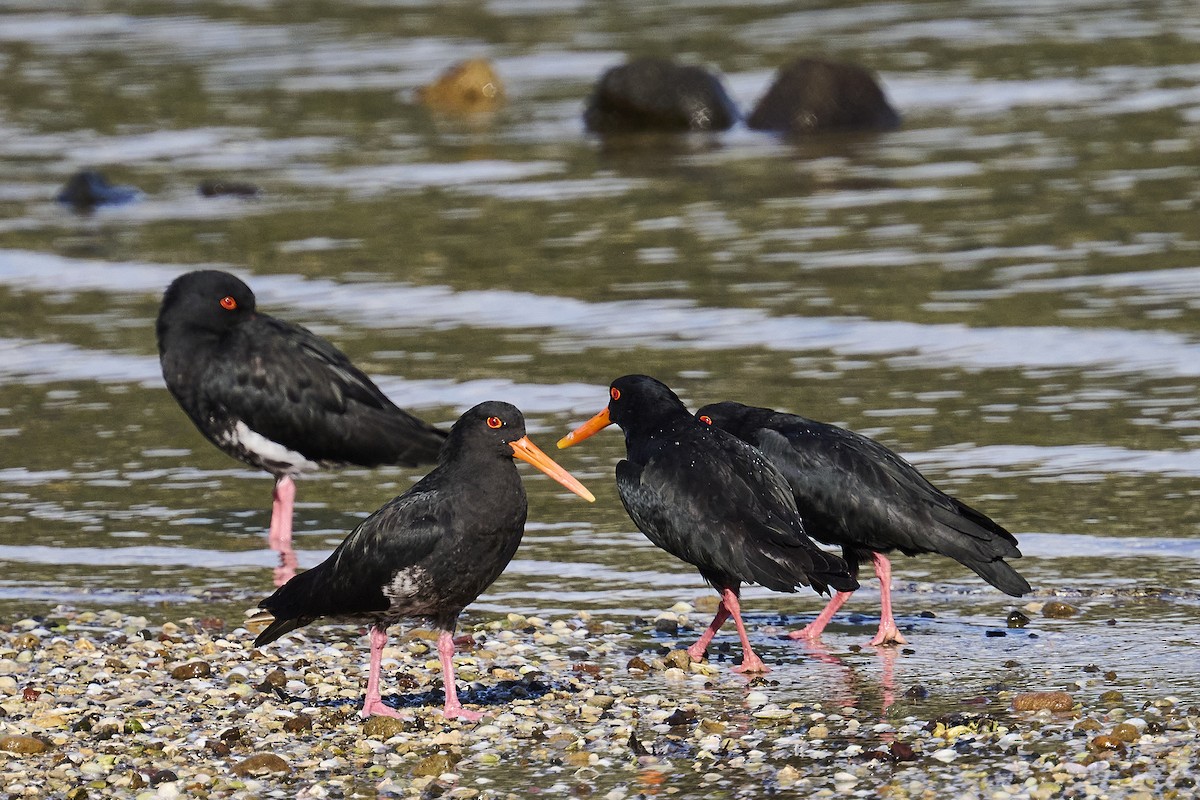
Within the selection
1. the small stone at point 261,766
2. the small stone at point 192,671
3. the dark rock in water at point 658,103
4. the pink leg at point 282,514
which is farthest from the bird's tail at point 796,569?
the dark rock in water at point 658,103

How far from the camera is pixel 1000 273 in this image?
13.7 m

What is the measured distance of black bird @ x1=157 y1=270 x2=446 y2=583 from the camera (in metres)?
9.34

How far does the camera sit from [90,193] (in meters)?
18.3

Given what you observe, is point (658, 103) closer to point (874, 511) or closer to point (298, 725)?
point (874, 511)

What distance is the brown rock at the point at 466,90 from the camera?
23.2 meters

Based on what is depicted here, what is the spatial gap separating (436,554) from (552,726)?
718 mm

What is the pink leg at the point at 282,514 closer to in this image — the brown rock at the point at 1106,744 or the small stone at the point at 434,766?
the small stone at the point at 434,766

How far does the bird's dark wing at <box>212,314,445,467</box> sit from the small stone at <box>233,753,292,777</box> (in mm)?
3639

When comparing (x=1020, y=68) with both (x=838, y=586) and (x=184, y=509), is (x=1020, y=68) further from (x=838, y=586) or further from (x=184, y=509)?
(x=838, y=586)

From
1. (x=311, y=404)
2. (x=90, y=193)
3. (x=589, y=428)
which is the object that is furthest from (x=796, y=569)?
(x=90, y=193)

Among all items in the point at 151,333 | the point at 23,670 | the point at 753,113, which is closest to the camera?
the point at 23,670

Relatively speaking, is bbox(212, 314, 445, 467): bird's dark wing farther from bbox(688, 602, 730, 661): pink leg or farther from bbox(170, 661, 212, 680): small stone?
bbox(688, 602, 730, 661): pink leg

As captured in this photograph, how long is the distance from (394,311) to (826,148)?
7280 mm

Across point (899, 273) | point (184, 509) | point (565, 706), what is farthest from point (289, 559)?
point (899, 273)
